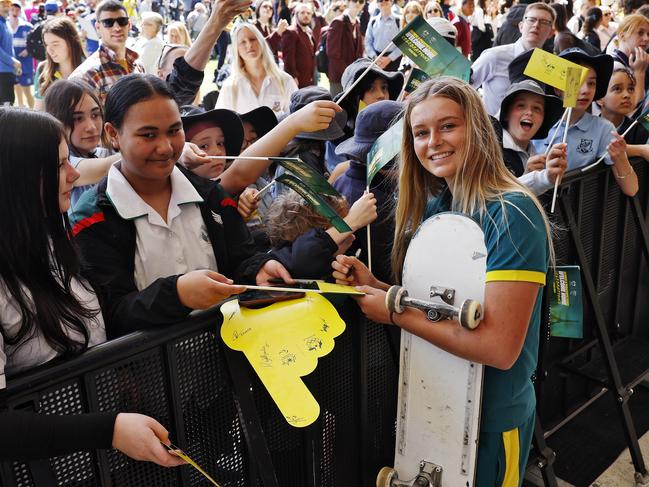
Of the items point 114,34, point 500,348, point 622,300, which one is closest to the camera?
point 500,348

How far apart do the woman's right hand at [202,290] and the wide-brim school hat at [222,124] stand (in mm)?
1433

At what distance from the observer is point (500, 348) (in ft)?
5.97

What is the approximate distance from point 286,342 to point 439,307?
43 centimetres

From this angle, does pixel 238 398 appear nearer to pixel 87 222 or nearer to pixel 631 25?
pixel 87 222

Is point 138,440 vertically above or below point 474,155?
below

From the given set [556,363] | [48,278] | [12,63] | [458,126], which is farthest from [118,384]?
[12,63]

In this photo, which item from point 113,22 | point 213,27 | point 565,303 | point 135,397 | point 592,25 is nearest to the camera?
point 135,397

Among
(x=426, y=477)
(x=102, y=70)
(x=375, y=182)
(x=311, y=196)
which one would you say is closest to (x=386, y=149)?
(x=311, y=196)

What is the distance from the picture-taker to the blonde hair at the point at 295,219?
238 centimetres

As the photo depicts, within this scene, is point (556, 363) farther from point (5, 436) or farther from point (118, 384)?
point (5, 436)

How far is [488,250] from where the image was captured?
73.4 inches


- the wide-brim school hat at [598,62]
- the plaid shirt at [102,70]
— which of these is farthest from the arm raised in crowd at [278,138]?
the plaid shirt at [102,70]

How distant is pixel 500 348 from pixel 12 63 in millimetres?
9854

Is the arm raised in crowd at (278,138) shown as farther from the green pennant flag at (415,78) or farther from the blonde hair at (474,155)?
the green pennant flag at (415,78)
